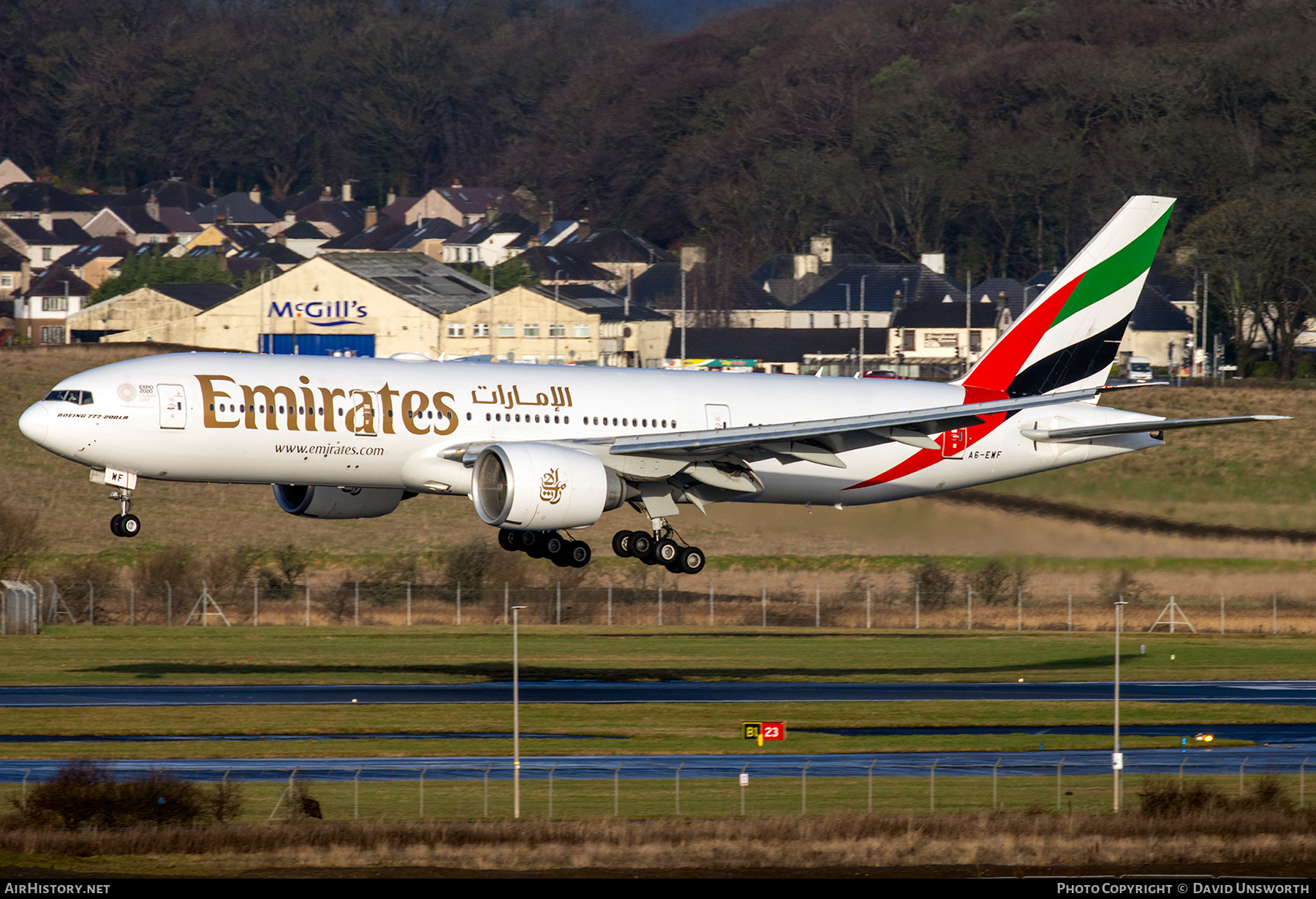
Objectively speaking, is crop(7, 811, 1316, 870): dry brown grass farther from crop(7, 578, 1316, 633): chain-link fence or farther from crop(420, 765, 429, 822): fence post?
crop(7, 578, 1316, 633): chain-link fence

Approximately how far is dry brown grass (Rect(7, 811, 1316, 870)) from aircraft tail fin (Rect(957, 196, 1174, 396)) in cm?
2028

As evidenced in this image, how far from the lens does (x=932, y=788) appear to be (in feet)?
161

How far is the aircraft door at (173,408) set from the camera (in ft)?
171

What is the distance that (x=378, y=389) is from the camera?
5372cm

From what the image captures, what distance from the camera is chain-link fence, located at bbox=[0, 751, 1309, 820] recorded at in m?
47.7

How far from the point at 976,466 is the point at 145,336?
4082 inches

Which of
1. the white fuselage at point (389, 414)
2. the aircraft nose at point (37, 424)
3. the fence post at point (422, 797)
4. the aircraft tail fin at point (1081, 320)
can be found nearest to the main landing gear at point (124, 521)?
the white fuselage at point (389, 414)

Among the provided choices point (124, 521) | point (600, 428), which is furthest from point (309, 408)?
point (600, 428)

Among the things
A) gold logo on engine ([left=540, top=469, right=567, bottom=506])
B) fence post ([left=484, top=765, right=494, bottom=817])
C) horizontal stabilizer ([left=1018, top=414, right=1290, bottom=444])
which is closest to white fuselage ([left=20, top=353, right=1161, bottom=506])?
horizontal stabilizer ([left=1018, top=414, right=1290, bottom=444])

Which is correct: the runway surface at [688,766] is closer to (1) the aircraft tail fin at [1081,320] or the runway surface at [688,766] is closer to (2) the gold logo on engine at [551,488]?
(2) the gold logo on engine at [551,488]

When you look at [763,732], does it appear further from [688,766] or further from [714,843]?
[714,843]

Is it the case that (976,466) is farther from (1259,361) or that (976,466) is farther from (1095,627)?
(1259,361)

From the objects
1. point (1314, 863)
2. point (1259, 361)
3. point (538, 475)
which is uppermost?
point (1259, 361)
